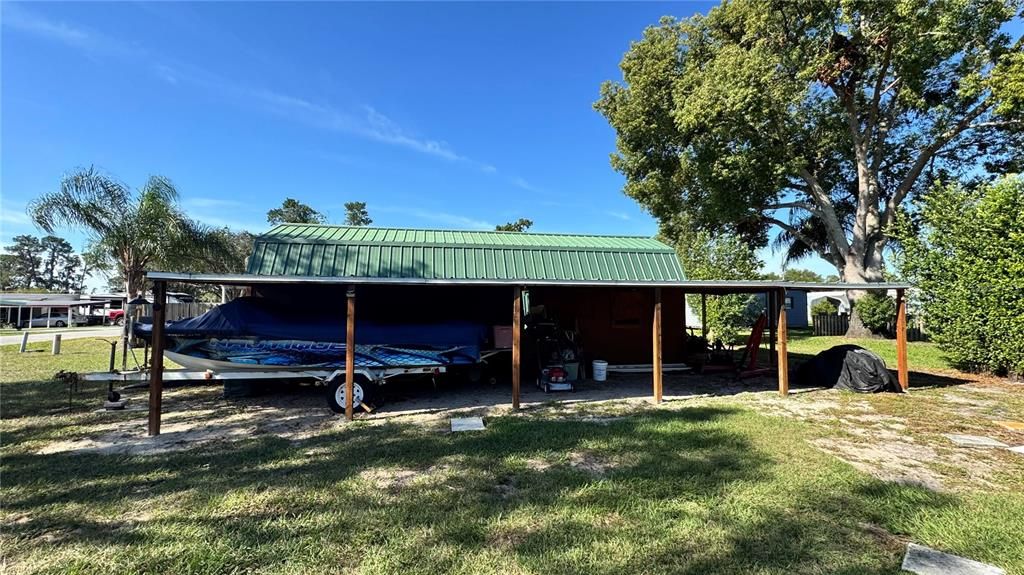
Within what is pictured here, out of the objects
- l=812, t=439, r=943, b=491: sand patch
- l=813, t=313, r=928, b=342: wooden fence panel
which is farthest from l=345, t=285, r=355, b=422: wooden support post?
l=813, t=313, r=928, b=342: wooden fence panel

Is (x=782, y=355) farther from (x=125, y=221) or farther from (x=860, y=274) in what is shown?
(x=125, y=221)

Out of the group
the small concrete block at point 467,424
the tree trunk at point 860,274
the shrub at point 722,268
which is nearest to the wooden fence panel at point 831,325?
the shrub at point 722,268

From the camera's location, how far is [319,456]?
4.75 m

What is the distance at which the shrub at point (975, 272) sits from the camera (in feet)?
28.4

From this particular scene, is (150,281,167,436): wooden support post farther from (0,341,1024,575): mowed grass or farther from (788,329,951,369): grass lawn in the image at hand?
(788,329,951,369): grass lawn

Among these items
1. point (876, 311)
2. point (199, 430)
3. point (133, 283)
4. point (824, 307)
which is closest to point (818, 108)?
point (876, 311)

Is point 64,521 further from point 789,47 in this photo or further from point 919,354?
point 789,47

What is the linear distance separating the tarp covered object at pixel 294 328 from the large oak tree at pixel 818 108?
11906 millimetres

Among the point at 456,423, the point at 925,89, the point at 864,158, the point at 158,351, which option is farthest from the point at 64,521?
the point at 925,89

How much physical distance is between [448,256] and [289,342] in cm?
398

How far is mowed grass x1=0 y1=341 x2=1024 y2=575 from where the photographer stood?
2.82m

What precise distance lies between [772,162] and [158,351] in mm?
17975

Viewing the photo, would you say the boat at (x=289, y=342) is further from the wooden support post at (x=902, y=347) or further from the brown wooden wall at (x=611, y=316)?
the wooden support post at (x=902, y=347)

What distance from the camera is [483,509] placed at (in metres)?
3.47
